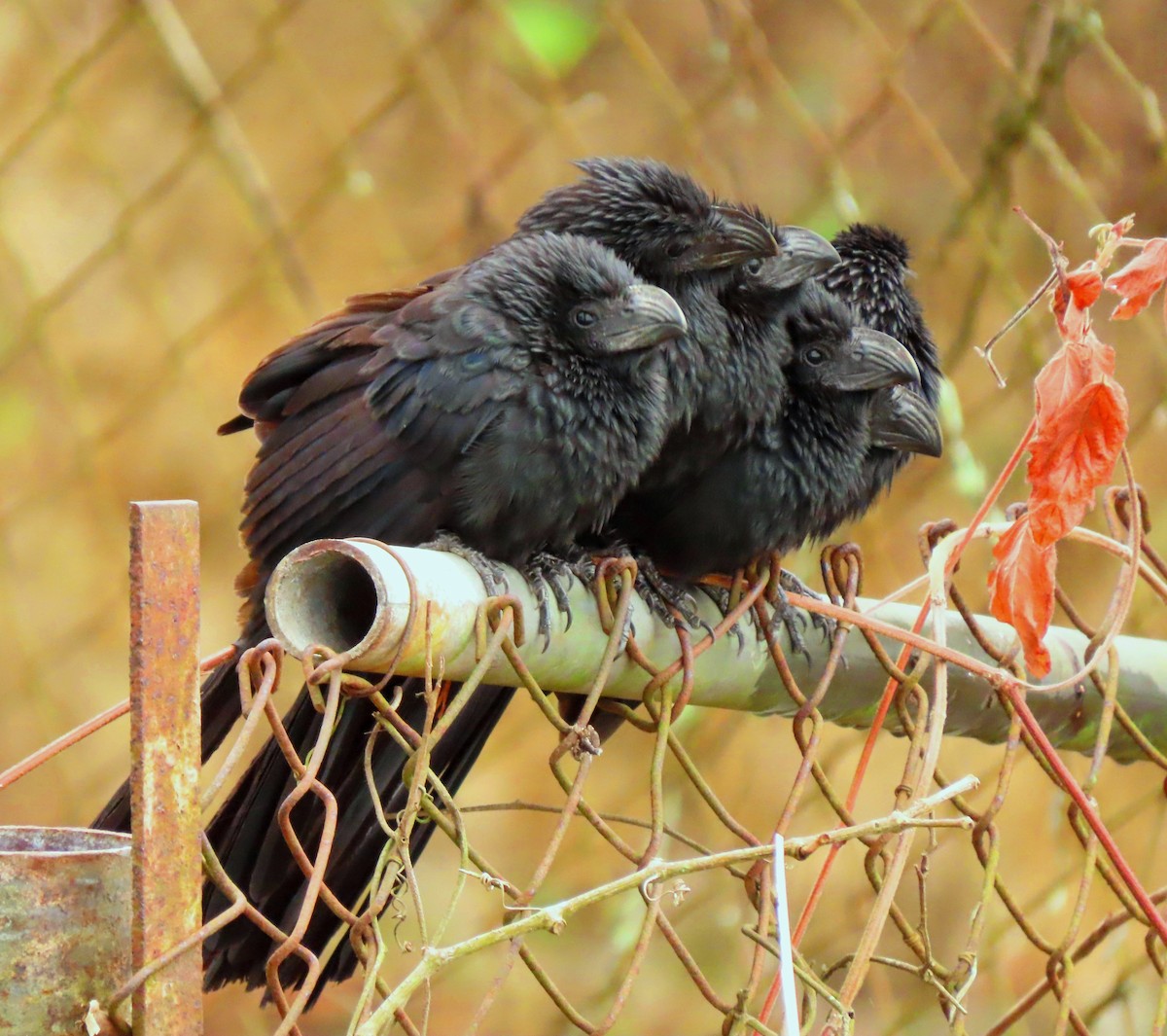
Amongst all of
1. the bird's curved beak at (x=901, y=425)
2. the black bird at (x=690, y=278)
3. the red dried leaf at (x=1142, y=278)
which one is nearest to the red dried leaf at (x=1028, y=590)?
the red dried leaf at (x=1142, y=278)

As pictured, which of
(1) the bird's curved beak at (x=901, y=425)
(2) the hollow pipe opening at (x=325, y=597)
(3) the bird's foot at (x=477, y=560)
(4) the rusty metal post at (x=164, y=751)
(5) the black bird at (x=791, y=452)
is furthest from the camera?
(1) the bird's curved beak at (x=901, y=425)

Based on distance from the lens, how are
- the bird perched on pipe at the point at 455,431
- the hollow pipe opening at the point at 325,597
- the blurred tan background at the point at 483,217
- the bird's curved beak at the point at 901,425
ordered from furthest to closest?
the blurred tan background at the point at 483,217, the bird's curved beak at the point at 901,425, the bird perched on pipe at the point at 455,431, the hollow pipe opening at the point at 325,597

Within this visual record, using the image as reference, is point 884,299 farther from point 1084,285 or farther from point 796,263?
point 1084,285

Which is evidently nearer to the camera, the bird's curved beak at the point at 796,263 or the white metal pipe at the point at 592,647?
the white metal pipe at the point at 592,647

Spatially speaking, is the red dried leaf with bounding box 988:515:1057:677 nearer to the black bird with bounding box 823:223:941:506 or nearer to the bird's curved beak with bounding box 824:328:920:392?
the bird's curved beak with bounding box 824:328:920:392

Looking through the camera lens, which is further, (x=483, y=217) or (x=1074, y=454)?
(x=483, y=217)

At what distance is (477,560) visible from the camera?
3.66 feet

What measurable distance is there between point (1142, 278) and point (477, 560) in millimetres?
488

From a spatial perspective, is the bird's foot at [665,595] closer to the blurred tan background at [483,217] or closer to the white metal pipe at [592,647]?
the white metal pipe at [592,647]

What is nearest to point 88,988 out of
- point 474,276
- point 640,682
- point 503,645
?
point 503,645

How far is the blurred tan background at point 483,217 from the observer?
2.09 metres

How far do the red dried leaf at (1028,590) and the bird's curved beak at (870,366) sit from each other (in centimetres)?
52

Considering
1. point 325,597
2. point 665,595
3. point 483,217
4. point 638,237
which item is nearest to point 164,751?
point 325,597

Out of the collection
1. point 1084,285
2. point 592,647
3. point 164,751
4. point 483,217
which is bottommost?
point 164,751
